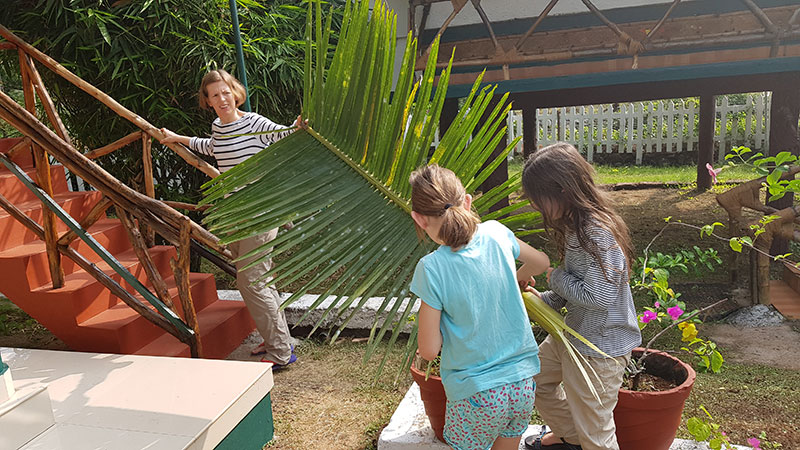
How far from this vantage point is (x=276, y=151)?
135 cm

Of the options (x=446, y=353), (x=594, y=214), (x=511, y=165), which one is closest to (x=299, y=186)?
(x=446, y=353)

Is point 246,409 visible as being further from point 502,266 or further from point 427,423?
point 502,266

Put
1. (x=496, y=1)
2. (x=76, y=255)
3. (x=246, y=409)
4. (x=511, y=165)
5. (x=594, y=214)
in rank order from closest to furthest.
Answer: (x=594, y=214) → (x=246, y=409) → (x=76, y=255) → (x=496, y=1) → (x=511, y=165)

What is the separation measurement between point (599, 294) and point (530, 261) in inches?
8.3

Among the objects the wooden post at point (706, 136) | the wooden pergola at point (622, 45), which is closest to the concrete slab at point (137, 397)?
the wooden pergola at point (622, 45)

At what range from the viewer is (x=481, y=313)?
1.45m

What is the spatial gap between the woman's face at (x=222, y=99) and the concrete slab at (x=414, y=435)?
1.59 meters

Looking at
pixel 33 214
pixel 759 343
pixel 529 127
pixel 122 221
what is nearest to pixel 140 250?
pixel 122 221

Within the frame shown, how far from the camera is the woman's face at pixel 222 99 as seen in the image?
2.78m

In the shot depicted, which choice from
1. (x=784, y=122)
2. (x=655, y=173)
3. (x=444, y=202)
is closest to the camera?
(x=444, y=202)

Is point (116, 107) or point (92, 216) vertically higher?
point (116, 107)

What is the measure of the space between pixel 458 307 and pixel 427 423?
3.29 ft

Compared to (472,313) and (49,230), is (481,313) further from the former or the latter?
(49,230)

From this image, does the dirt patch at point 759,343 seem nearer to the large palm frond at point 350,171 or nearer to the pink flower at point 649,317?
the pink flower at point 649,317
